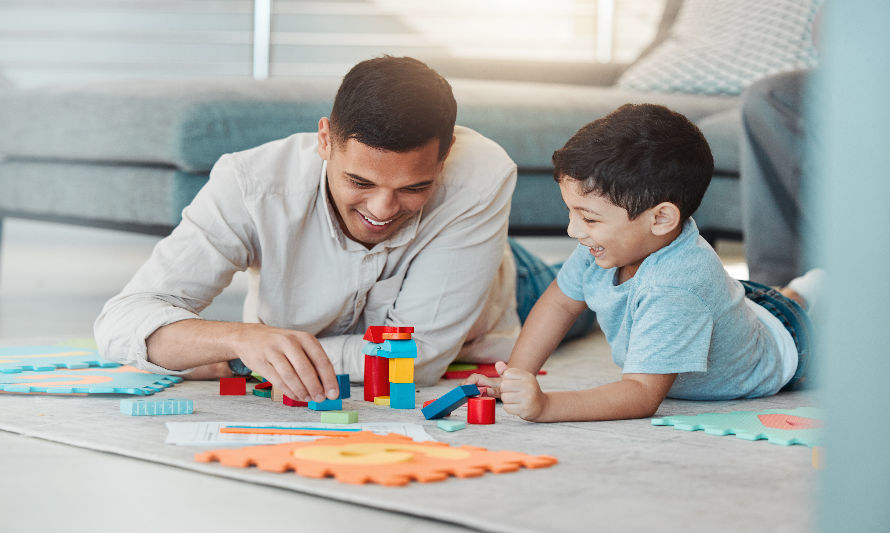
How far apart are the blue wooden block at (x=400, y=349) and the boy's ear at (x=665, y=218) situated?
13.3 inches

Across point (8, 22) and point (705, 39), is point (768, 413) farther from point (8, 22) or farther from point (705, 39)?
point (8, 22)

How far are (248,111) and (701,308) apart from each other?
44.1 inches

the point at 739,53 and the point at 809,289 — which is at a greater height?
the point at 739,53

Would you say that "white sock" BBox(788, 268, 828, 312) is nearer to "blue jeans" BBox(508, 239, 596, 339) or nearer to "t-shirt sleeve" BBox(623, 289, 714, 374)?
"blue jeans" BBox(508, 239, 596, 339)

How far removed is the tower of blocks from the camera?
1.24 metres

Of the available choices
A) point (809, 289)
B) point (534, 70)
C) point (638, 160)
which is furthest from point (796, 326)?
point (534, 70)

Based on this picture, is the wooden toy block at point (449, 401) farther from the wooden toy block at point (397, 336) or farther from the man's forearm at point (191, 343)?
the man's forearm at point (191, 343)

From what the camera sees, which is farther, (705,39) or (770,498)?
(705,39)

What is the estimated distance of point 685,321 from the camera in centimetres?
117

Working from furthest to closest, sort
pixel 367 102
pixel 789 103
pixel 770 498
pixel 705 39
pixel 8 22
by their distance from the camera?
pixel 8 22 → pixel 705 39 → pixel 789 103 → pixel 367 102 → pixel 770 498

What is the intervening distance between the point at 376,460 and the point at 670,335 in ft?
1.43

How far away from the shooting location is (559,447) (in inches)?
39.7

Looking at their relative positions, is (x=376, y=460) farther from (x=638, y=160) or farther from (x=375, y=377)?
(x=638, y=160)

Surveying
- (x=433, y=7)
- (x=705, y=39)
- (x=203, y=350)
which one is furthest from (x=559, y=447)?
(x=433, y=7)
